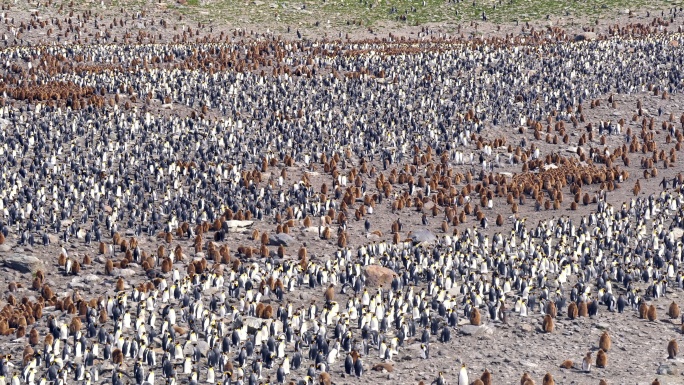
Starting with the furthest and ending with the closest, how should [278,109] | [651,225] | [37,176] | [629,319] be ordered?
[278,109] → [37,176] → [651,225] → [629,319]

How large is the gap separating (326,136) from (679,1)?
4203cm

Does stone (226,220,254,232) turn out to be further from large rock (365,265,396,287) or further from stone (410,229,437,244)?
large rock (365,265,396,287)

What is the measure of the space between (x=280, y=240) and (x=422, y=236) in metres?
4.63

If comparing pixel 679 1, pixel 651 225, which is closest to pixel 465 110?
pixel 651 225

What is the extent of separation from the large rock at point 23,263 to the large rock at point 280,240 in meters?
7.03

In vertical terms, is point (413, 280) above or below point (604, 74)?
below

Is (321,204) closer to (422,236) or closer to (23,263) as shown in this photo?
(422,236)

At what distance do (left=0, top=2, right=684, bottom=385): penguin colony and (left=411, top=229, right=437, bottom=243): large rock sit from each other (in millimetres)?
101

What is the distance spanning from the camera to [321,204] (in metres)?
32.6

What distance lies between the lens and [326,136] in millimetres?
40250

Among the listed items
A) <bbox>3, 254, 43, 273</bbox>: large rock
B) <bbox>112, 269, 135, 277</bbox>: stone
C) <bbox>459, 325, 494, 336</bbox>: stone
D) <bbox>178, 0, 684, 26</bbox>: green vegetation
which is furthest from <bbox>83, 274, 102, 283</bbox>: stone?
<bbox>178, 0, 684, 26</bbox>: green vegetation

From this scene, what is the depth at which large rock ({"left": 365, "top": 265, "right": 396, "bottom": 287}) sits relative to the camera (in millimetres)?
25922

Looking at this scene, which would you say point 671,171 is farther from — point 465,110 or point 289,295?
point 289,295

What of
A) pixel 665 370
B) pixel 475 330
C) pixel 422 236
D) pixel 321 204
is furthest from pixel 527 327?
pixel 321 204
